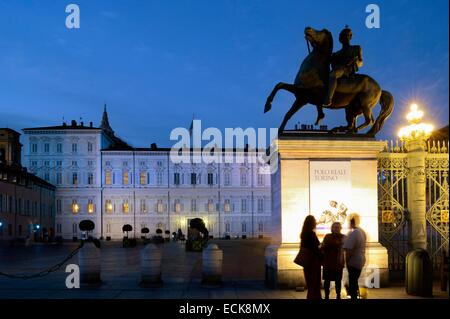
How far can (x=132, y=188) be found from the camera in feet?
252

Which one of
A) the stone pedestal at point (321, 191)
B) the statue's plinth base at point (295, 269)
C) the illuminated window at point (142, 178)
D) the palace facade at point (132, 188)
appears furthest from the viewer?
the illuminated window at point (142, 178)

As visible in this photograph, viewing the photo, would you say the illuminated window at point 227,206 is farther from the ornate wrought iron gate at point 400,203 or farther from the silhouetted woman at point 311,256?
the silhouetted woman at point 311,256

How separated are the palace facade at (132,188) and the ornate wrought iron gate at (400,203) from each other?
2452 inches

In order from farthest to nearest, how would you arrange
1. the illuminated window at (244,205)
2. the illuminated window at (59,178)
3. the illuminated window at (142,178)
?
1. the illuminated window at (244,205)
2. the illuminated window at (59,178)
3. the illuminated window at (142,178)

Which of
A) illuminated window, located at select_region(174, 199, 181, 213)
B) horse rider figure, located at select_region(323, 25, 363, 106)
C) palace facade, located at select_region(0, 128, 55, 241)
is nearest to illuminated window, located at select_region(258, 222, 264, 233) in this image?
illuminated window, located at select_region(174, 199, 181, 213)

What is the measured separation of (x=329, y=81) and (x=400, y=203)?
3.63 metres

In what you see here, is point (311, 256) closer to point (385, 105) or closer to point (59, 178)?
point (385, 105)

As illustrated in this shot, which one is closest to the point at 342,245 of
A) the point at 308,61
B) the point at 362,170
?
the point at 362,170

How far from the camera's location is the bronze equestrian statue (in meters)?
11.3

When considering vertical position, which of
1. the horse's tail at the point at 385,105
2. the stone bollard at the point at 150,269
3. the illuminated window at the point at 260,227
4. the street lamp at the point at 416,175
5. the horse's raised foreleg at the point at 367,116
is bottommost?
the illuminated window at the point at 260,227

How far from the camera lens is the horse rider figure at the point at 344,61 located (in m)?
11.1

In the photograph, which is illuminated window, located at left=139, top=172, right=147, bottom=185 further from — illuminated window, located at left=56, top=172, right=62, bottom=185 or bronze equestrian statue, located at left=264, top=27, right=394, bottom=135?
bronze equestrian statue, located at left=264, top=27, right=394, bottom=135

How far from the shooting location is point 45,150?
250ft

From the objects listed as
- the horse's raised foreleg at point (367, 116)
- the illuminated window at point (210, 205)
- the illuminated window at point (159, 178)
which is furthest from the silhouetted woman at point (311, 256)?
the illuminated window at point (210, 205)
